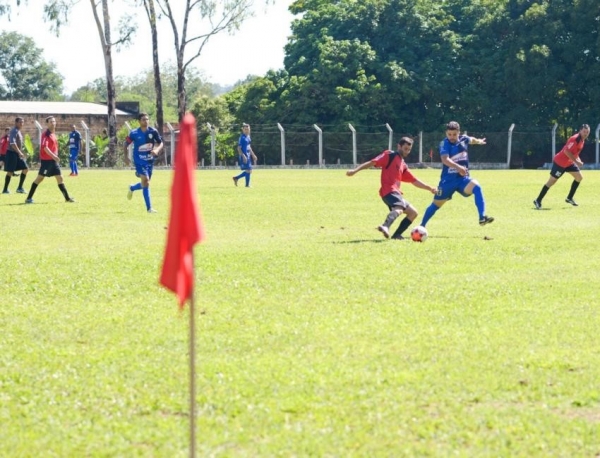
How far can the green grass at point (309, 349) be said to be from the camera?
563cm

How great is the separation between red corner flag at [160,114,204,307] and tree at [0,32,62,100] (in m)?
115

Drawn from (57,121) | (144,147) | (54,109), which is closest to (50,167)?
(144,147)

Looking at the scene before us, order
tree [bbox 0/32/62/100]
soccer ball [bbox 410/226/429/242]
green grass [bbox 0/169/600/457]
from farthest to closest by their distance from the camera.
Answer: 1. tree [bbox 0/32/62/100]
2. soccer ball [bbox 410/226/429/242]
3. green grass [bbox 0/169/600/457]

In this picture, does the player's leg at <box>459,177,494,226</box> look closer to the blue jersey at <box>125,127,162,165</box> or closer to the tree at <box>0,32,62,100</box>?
the blue jersey at <box>125,127,162,165</box>

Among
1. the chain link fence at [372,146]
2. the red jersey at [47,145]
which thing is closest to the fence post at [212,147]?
the chain link fence at [372,146]

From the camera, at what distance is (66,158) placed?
56.7 meters

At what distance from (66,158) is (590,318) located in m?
50.3

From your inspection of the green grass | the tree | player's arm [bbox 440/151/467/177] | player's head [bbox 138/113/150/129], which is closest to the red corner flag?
the green grass

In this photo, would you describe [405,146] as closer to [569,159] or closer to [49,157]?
[569,159]

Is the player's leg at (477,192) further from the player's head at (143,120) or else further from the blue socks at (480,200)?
the player's head at (143,120)

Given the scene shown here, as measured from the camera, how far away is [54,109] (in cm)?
7519

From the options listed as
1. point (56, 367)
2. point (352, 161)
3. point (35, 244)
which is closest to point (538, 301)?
point (56, 367)

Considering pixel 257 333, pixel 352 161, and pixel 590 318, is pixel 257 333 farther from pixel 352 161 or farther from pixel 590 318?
pixel 352 161

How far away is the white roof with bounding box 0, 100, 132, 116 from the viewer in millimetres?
73188
